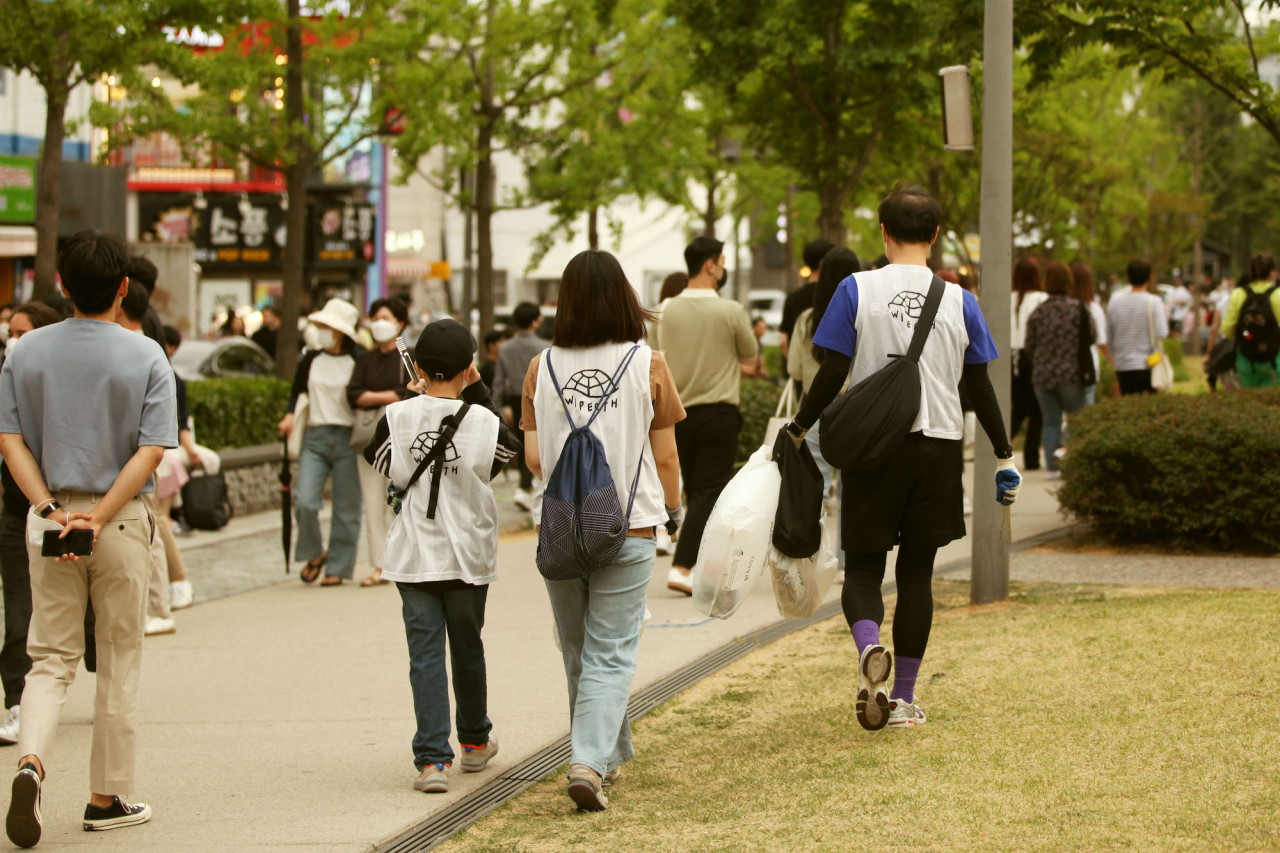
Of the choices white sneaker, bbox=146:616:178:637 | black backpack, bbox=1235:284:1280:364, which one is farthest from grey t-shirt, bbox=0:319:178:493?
black backpack, bbox=1235:284:1280:364

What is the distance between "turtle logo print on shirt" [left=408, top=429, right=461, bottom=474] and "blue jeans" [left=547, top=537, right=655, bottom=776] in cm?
52

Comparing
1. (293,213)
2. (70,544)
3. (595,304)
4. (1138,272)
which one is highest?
(293,213)

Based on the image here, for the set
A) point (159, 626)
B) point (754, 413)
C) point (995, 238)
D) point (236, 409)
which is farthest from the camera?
point (754, 413)

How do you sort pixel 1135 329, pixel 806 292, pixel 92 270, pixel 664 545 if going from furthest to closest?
pixel 1135 329, pixel 664 545, pixel 806 292, pixel 92 270

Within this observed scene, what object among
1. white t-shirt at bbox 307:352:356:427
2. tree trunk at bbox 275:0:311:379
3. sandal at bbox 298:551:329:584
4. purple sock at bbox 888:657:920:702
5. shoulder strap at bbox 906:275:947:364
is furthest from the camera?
tree trunk at bbox 275:0:311:379

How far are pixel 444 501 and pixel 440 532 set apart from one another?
10 cm

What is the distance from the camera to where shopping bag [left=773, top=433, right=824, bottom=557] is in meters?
5.11

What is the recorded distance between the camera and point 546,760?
518cm

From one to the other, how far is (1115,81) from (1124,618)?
2737 cm

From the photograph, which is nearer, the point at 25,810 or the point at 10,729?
the point at 25,810

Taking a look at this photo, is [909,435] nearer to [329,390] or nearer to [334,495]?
[329,390]

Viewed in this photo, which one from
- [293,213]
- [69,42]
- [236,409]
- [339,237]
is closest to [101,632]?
[69,42]

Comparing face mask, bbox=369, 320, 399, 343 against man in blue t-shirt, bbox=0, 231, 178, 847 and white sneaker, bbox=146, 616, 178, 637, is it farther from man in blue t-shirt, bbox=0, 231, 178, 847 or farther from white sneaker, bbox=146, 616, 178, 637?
man in blue t-shirt, bbox=0, 231, 178, 847

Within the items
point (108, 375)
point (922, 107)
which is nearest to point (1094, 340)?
point (922, 107)
